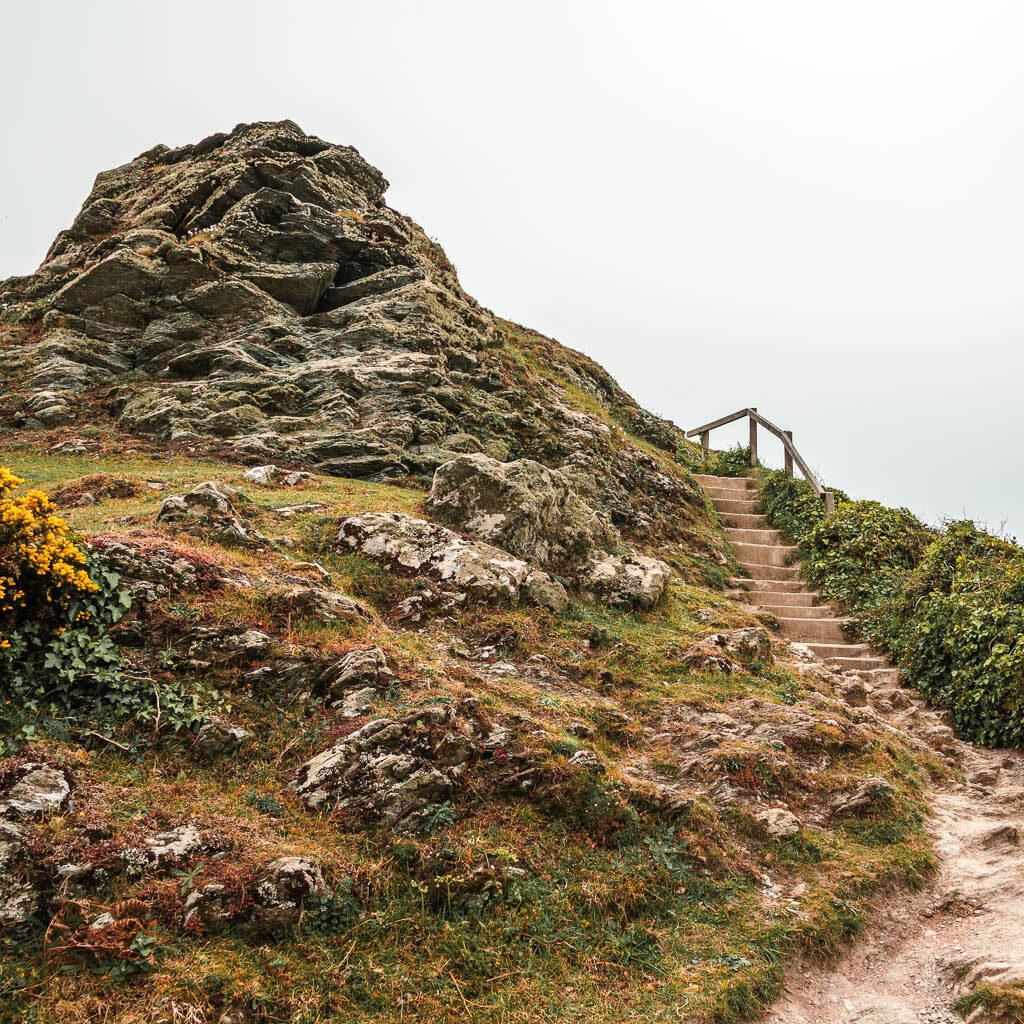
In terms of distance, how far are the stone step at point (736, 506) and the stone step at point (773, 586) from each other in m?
4.10

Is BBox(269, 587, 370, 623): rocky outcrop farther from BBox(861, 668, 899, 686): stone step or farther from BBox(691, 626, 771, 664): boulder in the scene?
BBox(861, 668, 899, 686): stone step

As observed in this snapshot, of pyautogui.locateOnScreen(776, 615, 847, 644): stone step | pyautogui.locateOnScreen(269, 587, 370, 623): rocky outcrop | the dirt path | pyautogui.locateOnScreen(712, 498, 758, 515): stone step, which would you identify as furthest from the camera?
pyautogui.locateOnScreen(712, 498, 758, 515): stone step

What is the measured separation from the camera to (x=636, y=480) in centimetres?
1836

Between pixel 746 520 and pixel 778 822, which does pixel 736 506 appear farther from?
pixel 778 822

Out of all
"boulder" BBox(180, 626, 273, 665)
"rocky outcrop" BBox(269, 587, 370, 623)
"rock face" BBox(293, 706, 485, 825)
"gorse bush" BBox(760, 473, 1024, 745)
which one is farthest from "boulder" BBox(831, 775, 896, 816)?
"boulder" BBox(180, 626, 273, 665)

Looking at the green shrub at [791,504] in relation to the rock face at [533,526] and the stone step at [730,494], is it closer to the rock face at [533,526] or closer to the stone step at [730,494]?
the stone step at [730,494]

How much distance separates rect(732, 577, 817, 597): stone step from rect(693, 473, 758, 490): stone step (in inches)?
211

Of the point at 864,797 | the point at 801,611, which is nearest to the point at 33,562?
the point at 864,797

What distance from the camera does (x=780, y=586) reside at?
15602mm

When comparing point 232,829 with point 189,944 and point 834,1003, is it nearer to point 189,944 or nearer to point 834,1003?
point 189,944

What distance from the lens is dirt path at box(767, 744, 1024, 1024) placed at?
14.8ft

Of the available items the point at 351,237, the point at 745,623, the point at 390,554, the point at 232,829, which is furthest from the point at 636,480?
the point at 232,829

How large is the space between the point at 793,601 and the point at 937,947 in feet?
33.7

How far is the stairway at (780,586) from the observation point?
12.4 metres
